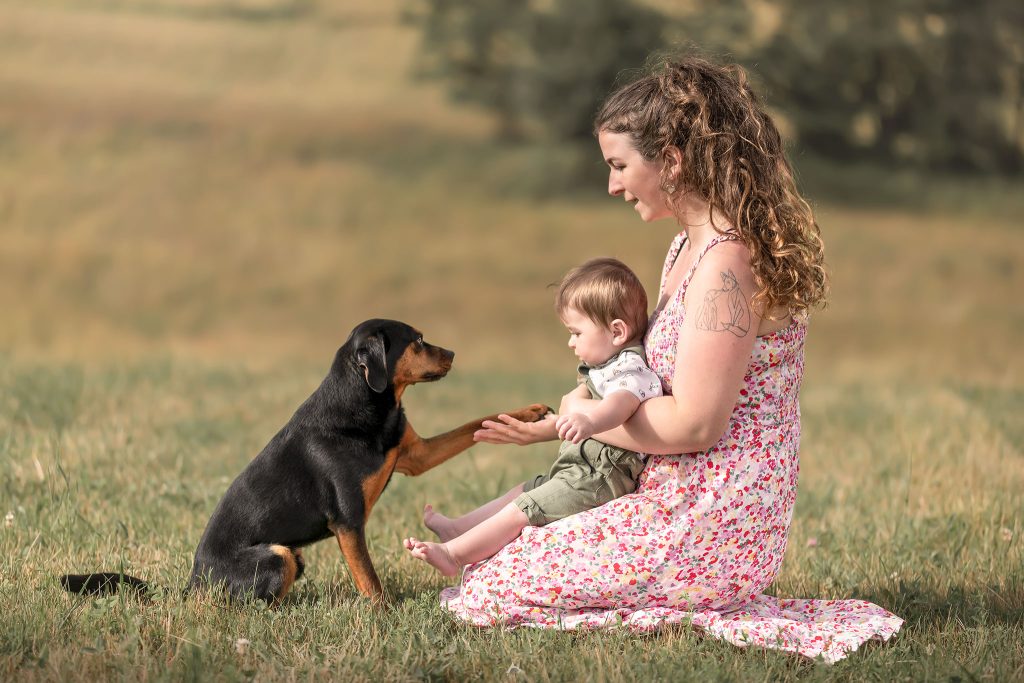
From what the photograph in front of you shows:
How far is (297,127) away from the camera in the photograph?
70.6ft

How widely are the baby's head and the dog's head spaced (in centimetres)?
54

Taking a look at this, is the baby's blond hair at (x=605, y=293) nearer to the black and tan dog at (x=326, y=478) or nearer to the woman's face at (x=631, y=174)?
the woman's face at (x=631, y=174)

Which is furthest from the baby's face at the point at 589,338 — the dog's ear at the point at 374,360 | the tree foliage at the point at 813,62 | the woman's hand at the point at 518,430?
the tree foliage at the point at 813,62

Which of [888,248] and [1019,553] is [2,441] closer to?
[1019,553]

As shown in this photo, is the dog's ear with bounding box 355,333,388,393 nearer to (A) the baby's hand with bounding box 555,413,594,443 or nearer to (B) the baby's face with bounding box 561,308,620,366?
(B) the baby's face with bounding box 561,308,620,366

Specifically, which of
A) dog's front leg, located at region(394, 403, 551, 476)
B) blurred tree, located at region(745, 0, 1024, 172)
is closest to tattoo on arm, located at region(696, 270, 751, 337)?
dog's front leg, located at region(394, 403, 551, 476)

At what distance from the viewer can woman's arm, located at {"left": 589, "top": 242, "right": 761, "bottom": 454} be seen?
370 centimetres

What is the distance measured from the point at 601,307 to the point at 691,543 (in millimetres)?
850

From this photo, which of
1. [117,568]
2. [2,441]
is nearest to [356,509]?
[117,568]

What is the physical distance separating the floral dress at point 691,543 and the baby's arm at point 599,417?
0.72 ft

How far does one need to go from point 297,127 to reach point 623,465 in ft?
60.8

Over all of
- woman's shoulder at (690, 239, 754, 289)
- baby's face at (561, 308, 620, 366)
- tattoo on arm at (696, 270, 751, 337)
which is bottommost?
baby's face at (561, 308, 620, 366)

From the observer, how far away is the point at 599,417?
3703 millimetres

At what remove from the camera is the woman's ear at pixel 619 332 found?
13.2 ft
